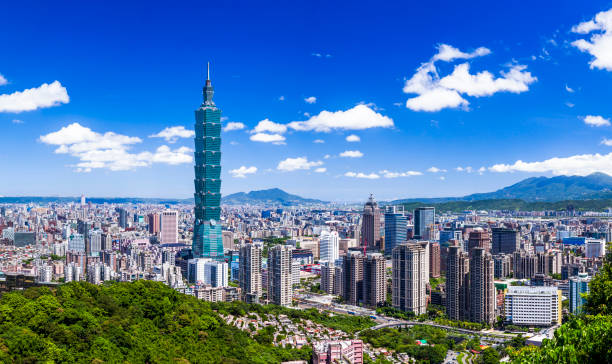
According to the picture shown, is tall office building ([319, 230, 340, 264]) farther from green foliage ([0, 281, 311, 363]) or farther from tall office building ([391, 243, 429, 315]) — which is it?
green foliage ([0, 281, 311, 363])

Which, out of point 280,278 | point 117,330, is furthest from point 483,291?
point 117,330

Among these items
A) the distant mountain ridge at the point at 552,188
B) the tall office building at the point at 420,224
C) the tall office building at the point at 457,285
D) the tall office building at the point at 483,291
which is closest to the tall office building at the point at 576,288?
the tall office building at the point at 483,291

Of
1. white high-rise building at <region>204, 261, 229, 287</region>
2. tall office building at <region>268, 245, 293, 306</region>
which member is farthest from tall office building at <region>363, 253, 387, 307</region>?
white high-rise building at <region>204, 261, 229, 287</region>

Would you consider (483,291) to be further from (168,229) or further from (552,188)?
(552,188)

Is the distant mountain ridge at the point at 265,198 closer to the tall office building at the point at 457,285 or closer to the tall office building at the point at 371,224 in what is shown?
the tall office building at the point at 371,224

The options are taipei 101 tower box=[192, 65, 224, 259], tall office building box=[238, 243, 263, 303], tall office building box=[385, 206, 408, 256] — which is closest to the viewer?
tall office building box=[238, 243, 263, 303]

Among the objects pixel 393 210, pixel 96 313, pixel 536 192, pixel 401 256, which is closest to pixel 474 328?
pixel 401 256

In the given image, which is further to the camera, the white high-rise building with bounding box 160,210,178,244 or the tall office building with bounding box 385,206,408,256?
the white high-rise building with bounding box 160,210,178,244
